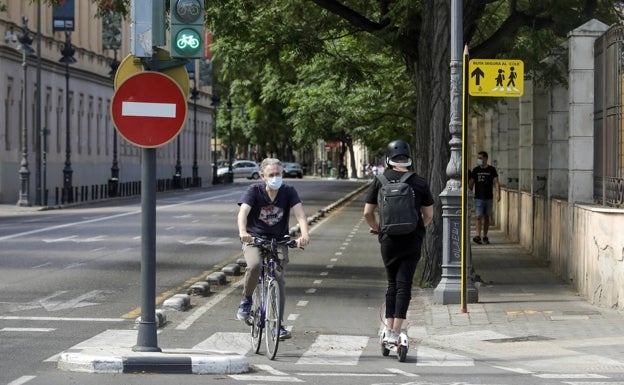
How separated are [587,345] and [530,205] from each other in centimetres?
1290

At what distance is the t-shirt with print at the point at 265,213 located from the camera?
12.1 m

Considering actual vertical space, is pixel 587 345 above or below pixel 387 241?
below

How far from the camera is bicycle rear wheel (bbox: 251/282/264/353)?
11951 mm

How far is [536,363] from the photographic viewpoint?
11633mm

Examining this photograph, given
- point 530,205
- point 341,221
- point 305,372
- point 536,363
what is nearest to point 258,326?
point 305,372

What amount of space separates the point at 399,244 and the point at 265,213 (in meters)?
1.25

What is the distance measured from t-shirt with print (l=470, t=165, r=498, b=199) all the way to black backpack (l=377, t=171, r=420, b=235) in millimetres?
16320

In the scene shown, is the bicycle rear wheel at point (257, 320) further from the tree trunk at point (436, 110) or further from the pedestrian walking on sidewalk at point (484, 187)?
the pedestrian walking on sidewalk at point (484, 187)

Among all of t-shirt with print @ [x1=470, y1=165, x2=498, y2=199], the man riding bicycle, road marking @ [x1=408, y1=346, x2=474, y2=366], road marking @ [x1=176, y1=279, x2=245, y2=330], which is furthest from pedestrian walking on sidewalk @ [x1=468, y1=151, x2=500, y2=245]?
the man riding bicycle

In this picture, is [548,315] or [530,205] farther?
[530,205]

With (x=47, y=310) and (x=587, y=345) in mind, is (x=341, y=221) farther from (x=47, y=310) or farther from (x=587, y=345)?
(x=587, y=345)

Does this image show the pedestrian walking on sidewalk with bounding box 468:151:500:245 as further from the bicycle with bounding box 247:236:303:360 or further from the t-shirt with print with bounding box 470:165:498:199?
the bicycle with bounding box 247:236:303:360

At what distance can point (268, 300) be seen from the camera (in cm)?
1184

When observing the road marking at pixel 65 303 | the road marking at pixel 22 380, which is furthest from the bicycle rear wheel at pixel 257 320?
the road marking at pixel 65 303
